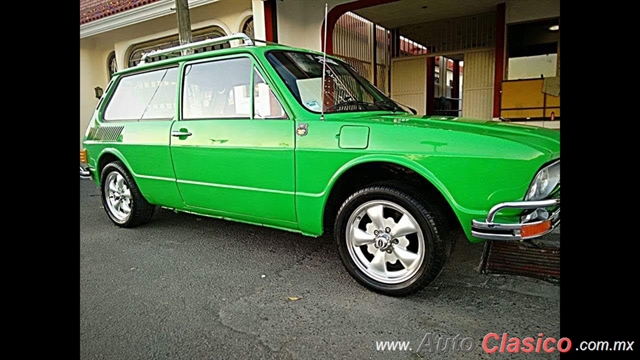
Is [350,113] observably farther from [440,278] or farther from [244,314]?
[244,314]

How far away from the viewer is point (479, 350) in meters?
2.24

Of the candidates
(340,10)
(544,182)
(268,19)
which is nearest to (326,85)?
(544,182)

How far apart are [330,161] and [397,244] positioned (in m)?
0.77

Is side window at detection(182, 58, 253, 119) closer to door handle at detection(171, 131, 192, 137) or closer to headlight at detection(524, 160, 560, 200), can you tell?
door handle at detection(171, 131, 192, 137)

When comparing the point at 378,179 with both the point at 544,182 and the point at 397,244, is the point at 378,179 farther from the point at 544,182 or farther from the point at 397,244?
the point at 544,182

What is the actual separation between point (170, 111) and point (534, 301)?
11.9 feet

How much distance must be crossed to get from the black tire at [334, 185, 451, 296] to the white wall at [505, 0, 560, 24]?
793cm

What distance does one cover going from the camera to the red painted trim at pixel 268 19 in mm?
8125

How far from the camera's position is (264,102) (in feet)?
11.1

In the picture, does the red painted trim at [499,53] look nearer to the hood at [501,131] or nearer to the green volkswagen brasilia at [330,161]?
the green volkswagen brasilia at [330,161]

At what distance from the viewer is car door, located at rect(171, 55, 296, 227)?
10.7ft

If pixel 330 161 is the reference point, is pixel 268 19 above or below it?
above

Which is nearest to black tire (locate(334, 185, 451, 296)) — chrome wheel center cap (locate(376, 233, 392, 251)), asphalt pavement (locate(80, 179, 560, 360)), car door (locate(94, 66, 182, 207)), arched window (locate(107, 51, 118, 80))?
chrome wheel center cap (locate(376, 233, 392, 251))
